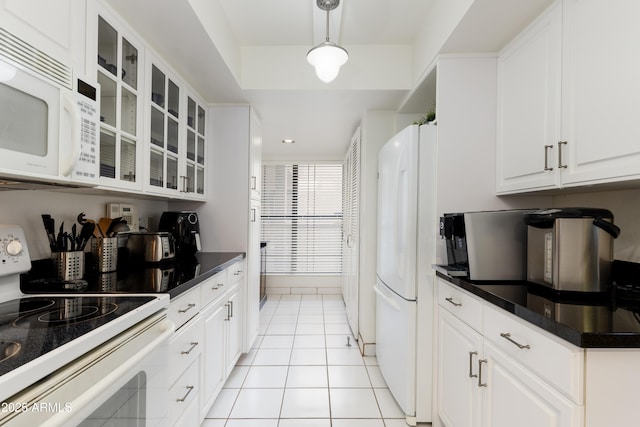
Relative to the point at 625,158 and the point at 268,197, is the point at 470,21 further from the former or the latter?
the point at 268,197

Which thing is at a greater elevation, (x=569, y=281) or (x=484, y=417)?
(x=569, y=281)

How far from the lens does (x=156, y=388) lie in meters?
1.11

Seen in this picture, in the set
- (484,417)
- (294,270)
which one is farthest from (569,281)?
(294,270)

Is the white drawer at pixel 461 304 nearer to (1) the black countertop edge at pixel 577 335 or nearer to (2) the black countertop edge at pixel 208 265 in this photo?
(1) the black countertop edge at pixel 577 335

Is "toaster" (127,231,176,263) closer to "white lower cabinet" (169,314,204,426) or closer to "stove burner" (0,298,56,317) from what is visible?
"white lower cabinet" (169,314,204,426)

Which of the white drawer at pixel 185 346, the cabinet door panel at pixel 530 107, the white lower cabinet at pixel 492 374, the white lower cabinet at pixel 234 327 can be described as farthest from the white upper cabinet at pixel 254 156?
the cabinet door panel at pixel 530 107

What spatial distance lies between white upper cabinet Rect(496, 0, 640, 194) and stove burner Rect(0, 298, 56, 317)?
82.1 inches

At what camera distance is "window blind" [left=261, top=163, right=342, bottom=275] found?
4945mm

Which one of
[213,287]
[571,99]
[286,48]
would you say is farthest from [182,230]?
[571,99]

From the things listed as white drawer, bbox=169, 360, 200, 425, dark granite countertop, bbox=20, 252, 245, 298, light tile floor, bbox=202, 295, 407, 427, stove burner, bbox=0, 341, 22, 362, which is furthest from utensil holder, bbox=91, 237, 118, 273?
light tile floor, bbox=202, 295, 407, 427

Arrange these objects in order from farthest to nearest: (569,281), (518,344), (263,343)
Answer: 1. (263,343)
2. (569,281)
3. (518,344)

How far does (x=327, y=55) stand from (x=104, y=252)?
1.61 m

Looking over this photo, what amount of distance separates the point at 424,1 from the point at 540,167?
119 cm

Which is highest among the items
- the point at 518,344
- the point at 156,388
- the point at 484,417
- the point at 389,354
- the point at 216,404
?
the point at 518,344
